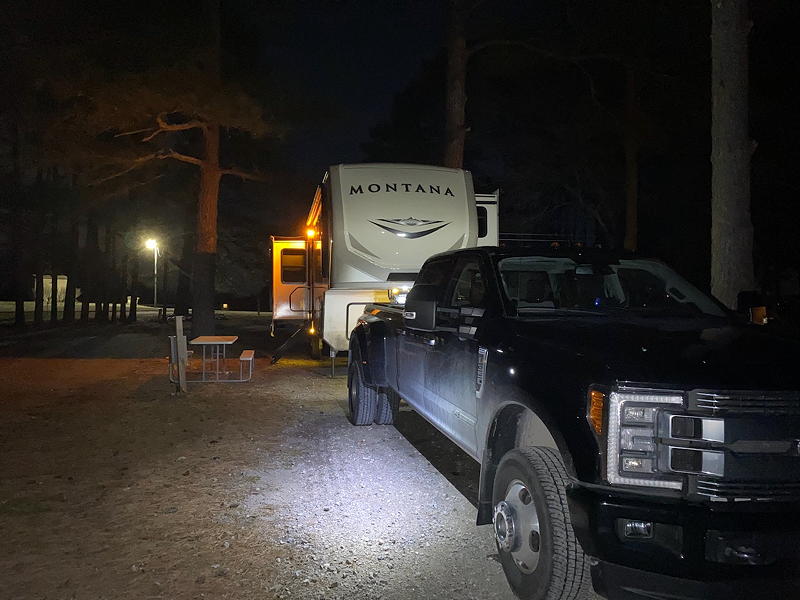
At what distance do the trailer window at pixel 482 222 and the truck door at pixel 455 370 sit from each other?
635 centimetres

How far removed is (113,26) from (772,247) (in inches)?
898

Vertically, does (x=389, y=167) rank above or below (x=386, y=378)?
above

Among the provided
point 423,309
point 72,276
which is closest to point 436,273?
point 423,309

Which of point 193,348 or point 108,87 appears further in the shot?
point 193,348

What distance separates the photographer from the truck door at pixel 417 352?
5957 mm

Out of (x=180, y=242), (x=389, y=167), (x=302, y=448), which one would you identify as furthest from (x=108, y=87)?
(x=180, y=242)

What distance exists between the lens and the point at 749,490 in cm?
301

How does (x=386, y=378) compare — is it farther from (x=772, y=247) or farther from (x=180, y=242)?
(x=180, y=242)

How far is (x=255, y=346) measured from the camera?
19.4 metres

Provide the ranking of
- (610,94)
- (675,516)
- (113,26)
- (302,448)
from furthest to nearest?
(610,94), (113,26), (302,448), (675,516)

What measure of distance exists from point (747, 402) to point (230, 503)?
392 centimetres

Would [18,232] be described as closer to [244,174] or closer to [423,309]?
[244,174]

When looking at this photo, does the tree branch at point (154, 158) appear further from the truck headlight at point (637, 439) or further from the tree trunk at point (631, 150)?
the truck headlight at point (637, 439)

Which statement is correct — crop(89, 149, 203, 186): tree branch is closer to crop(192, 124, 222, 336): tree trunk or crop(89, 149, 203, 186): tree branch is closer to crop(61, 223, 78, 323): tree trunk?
crop(192, 124, 222, 336): tree trunk
